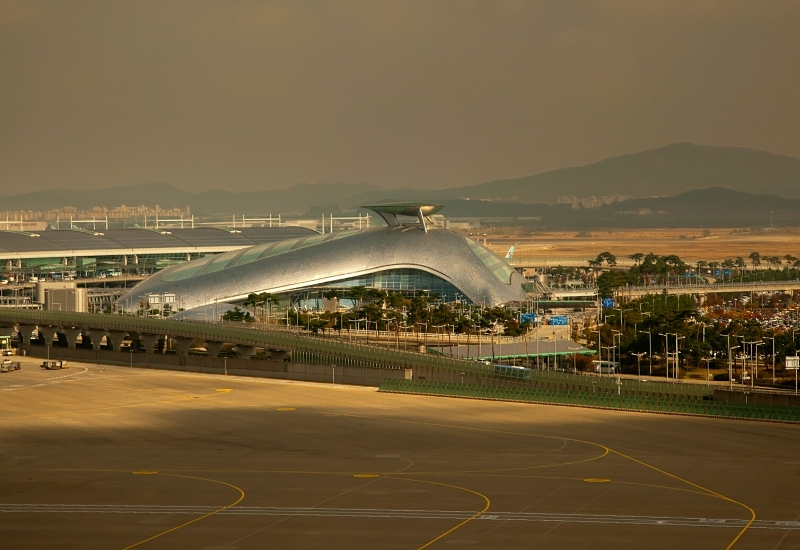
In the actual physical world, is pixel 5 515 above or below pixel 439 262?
below

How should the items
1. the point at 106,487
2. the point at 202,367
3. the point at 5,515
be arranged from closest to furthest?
the point at 5,515 → the point at 106,487 → the point at 202,367

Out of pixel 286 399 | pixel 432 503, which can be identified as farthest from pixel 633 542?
pixel 286 399

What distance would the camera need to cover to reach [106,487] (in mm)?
51969

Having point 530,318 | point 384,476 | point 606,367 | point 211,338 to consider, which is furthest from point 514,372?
point 530,318

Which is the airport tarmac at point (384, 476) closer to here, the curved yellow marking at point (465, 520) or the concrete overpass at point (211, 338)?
the curved yellow marking at point (465, 520)

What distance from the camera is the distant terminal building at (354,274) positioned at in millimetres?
150000

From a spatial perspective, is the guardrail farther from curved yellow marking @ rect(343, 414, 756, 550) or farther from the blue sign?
the blue sign

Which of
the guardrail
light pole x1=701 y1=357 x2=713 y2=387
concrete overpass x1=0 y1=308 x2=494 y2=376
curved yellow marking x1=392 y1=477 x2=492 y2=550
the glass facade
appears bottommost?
curved yellow marking x1=392 y1=477 x2=492 y2=550

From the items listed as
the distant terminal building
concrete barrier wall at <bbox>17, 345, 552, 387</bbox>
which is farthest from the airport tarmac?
the distant terminal building

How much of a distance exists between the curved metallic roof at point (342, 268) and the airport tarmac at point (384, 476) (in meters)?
67.3

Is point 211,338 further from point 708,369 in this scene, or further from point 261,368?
point 708,369

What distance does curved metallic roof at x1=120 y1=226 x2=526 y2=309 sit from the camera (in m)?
150

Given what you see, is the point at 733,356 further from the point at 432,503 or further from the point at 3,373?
the point at 432,503

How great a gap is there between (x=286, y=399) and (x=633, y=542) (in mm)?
45214
